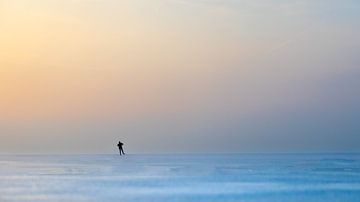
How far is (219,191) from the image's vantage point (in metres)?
30.7

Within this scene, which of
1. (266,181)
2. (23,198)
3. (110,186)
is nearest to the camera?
(23,198)

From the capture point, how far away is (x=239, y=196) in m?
29.0

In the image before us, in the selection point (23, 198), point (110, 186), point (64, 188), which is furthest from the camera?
point (110, 186)

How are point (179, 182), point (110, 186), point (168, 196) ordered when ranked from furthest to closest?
point (179, 182) → point (110, 186) → point (168, 196)

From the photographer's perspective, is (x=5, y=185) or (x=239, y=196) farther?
(x=5, y=185)

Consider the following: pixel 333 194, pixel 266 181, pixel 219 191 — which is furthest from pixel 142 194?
pixel 266 181

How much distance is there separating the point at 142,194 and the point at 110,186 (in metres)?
4.24

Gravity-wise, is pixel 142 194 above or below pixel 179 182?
below

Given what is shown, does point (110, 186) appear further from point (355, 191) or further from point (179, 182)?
point (355, 191)

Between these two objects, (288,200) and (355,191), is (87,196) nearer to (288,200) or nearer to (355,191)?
(288,200)

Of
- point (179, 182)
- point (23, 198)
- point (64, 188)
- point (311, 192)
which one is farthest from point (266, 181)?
point (23, 198)

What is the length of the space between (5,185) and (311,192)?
14.1 metres

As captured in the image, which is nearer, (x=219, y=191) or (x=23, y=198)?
(x=23, y=198)

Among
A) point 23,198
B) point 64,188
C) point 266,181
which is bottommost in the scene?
point 23,198
